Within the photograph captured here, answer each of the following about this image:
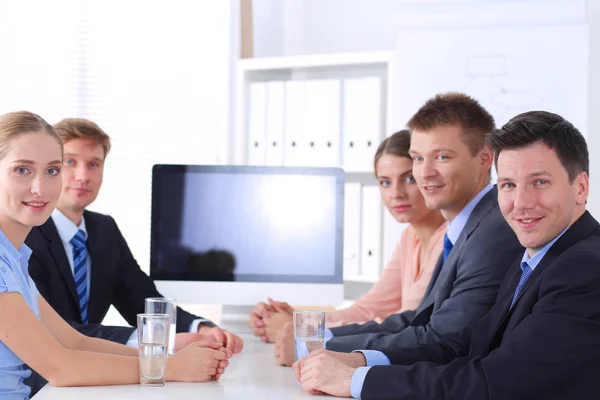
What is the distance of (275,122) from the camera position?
11.6 feet

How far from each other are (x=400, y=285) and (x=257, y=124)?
1.16 m

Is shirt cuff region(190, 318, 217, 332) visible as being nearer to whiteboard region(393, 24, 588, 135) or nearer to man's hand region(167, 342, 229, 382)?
man's hand region(167, 342, 229, 382)

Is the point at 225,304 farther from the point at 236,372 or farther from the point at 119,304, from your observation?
the point at 236,372

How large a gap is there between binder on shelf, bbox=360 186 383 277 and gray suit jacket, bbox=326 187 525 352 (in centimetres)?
134

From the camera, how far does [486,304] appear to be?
5.88ft

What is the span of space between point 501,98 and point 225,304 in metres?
1.40

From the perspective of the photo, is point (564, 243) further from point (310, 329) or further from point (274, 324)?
point (274, 324)

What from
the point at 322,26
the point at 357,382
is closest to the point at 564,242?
the point at 357,382

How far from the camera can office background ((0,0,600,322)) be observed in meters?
3.10

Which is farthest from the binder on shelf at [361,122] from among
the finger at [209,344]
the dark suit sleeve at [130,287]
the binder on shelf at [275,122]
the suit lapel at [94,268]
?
the finger at [209,344]

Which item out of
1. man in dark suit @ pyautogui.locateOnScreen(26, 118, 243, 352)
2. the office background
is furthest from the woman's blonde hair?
the office background

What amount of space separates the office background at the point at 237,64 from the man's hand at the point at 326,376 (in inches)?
66.6

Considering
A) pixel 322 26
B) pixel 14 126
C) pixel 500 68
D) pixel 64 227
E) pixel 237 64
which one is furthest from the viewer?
pixel 322 26

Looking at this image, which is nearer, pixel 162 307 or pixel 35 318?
pixel 35 318
